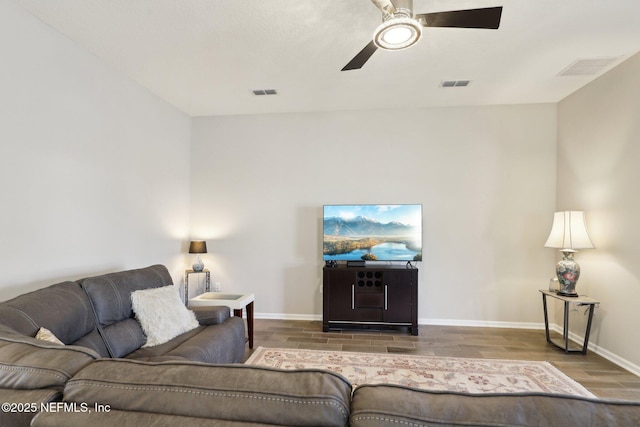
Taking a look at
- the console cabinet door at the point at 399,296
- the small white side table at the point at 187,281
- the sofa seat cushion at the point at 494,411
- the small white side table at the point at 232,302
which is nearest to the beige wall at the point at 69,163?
the small white side table at the point at 187,281

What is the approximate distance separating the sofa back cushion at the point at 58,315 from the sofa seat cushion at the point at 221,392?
1091 mm

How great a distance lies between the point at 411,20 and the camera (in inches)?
72.6

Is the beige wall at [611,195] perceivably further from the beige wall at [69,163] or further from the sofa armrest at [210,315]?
Answer: the beige wall at [69,163]

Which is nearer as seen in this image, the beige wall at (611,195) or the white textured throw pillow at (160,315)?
the white textured throw pillow at (160,315)

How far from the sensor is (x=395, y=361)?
3070mm

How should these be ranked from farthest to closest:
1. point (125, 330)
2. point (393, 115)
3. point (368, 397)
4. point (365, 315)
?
point (393, 115), point (365, 315), point (125, 330), point (368, 397)

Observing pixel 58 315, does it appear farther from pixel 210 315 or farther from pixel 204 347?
pixel 210 315

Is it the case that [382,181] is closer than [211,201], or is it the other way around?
[382,181]

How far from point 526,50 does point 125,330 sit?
402 cm

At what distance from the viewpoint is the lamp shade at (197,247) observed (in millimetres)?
4258

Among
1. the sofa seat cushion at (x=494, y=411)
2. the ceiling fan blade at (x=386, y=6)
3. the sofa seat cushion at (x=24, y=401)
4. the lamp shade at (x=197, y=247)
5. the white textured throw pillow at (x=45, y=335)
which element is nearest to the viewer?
the sofa seat cushion at (x=494, y=411)

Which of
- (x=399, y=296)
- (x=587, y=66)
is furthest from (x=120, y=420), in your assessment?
(x=587, y=66)

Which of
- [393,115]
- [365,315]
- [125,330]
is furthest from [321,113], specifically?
[125,330]

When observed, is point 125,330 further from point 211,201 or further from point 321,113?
point 321,113
